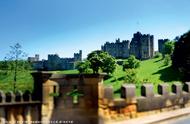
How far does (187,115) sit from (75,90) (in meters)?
4.47

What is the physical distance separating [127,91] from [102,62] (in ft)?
303

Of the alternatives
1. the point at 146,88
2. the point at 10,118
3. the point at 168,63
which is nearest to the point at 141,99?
the point at 146,88

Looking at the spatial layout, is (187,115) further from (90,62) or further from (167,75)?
(90,62)

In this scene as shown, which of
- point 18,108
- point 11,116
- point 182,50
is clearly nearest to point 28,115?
point 18,108

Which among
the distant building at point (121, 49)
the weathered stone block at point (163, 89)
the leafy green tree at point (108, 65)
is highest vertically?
the distant building at point (121, 49)

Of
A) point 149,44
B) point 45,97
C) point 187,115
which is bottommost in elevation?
point 187,115

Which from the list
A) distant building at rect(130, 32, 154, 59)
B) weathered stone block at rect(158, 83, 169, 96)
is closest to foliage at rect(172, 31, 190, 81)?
weathered stone block at rect(158, 83, 169, 96)

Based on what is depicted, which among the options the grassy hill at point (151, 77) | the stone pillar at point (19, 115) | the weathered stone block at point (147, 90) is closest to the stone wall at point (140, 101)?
the weathered stone block at point (147, 90)

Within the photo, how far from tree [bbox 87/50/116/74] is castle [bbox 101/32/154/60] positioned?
70444 millimetres

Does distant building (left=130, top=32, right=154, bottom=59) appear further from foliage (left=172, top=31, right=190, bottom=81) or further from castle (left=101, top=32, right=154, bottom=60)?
foliage (left=172, top=31, right=190, bottom=81)

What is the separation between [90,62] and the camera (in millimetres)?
106562

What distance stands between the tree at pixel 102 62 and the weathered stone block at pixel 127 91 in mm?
86365

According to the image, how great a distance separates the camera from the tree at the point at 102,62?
100 meters

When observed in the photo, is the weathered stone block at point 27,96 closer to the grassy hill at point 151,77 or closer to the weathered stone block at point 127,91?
the weathered stone block at point 127,91
